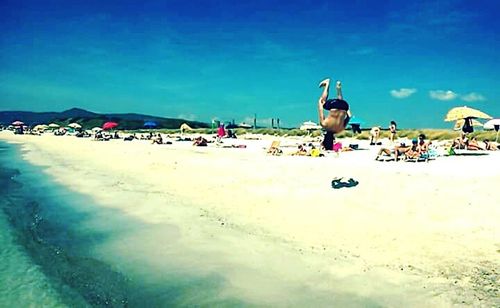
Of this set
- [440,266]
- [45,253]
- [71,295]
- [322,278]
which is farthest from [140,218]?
[440,266]

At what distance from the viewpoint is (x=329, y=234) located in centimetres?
627

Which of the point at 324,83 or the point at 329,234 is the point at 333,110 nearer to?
the point at 324,83

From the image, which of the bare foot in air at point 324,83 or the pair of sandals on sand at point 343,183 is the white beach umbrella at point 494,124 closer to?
the bare foot in air at point 324,83

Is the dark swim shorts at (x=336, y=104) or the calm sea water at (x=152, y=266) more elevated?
the dark swim shorts at (x=336, y=104)

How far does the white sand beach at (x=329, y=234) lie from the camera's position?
172 inches

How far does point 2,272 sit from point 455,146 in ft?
57.2

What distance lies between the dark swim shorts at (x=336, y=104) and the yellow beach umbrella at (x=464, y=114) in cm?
432

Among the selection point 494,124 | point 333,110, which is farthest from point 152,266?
point 494,124

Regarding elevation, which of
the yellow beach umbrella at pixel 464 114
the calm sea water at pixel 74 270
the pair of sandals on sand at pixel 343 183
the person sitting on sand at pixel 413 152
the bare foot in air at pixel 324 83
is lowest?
the calm sea water at pixel 74 270

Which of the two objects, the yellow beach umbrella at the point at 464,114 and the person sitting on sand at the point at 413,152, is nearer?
the person sitting on sand at the point at 413,152

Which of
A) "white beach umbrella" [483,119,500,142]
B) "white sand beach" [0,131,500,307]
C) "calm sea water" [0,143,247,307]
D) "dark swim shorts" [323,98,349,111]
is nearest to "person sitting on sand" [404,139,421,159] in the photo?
"white sand beach" [0,131,500,307]

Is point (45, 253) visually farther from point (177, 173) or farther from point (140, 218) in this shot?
point (177, 173)

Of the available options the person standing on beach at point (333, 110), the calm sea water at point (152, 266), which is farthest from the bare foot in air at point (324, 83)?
the calm sea water at point (152, 266)

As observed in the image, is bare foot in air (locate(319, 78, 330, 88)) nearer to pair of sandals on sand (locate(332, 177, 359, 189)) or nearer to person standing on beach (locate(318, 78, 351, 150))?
person standing on beach (locate(318, 78, 351, 150))
